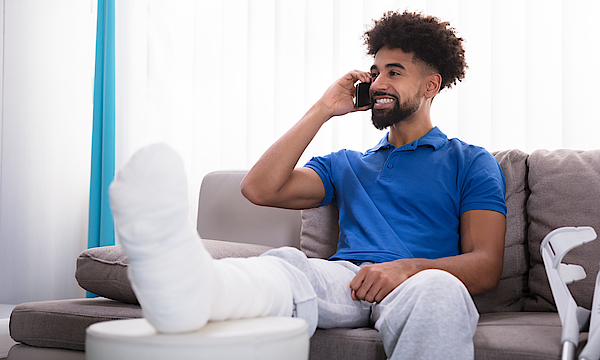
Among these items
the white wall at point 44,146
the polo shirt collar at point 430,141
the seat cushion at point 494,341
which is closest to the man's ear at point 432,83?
the polo shirt collar at point 430,141

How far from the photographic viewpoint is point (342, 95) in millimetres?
1586

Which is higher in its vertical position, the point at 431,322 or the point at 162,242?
the point at 162,242

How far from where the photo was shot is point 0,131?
2.38 meters

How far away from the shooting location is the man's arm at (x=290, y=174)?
141cm

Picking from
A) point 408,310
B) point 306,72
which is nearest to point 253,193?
point 408,310

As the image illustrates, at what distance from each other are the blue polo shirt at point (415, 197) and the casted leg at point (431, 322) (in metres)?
A: 0.41

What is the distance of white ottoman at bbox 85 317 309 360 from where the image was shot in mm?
597

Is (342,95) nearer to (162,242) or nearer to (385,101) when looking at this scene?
(385,101)

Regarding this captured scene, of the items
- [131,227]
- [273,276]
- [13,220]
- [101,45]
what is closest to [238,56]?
[101,45]

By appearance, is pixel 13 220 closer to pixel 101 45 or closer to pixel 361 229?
pixel 101 45

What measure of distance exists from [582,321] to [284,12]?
187 cm

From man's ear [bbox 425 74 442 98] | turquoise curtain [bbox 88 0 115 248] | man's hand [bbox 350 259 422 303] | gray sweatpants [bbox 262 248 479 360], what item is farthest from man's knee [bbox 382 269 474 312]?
turquoise curtain [bbox 88 0 115 248]

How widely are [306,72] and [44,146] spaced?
1314 millimetres

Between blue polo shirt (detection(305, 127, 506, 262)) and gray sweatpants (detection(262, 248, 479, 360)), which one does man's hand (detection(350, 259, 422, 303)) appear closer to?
gray sweatpants (detection(262, 248, 479, 360))
